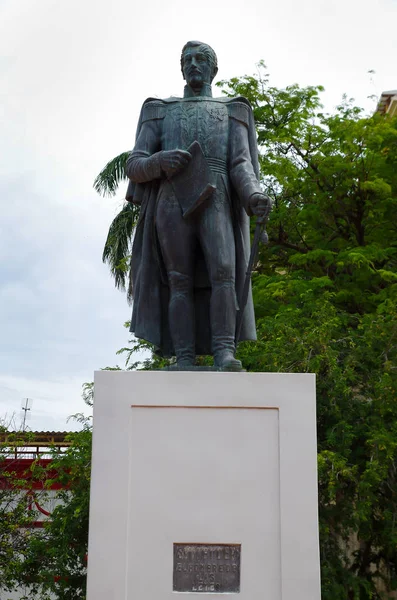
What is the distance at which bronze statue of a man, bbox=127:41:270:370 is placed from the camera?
5938mm

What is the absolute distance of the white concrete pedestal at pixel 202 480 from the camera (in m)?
5.23

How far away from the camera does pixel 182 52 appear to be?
252 inches

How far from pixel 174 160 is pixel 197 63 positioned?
33.2 inches

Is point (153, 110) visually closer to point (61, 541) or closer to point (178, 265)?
point (178, 265)

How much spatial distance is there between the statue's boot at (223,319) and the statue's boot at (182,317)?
16cm

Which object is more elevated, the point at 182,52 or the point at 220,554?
the point at 182,52

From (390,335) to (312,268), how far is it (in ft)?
15.2

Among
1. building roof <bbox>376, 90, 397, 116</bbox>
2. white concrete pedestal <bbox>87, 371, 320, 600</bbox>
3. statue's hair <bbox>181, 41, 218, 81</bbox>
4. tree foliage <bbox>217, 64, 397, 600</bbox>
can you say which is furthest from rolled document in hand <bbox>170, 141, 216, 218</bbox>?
building roof <bbox>376, 90, 397, 116</bbox>

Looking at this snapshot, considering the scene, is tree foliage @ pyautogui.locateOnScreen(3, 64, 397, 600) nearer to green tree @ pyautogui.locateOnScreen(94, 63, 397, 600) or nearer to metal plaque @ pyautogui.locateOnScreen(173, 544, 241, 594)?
green tree @ pyautogui.locateOnScreen(94, 63, 397, 600)

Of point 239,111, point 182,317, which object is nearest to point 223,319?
point 182,317

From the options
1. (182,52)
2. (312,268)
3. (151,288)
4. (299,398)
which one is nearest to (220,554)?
(299,398)

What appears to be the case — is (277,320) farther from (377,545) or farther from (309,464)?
(309,464)

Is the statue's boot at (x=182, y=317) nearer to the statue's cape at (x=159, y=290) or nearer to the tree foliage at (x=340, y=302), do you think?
the statue's cape at (x=159, y=290)

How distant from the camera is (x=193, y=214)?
19.8ft
